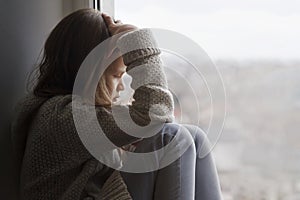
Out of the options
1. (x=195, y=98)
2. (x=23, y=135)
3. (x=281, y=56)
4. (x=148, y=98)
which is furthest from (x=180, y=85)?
(x=23, y=135)

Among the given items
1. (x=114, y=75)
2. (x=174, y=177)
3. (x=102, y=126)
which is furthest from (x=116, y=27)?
(x=174, y=177)

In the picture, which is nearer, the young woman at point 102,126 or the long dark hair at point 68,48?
the young woman at point 102,126

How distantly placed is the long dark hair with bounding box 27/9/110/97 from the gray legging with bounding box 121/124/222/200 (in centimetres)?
26

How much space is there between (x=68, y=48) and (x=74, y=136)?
239 millimetres

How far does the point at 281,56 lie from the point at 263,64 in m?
0.05

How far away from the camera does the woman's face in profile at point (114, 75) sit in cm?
126

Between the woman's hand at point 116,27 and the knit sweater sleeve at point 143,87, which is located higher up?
the woman's hand at point 116,27

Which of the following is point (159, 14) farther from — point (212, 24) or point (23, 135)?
point (23, 135)

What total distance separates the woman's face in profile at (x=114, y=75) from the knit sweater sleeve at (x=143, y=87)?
103mm

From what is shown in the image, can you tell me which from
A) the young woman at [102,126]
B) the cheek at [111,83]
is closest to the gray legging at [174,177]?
the young woman at [102,126]

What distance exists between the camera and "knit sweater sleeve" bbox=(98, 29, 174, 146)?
111 cm

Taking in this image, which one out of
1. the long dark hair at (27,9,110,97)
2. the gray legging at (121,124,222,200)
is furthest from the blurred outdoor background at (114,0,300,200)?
the long dark hair at (27,9,110,97)

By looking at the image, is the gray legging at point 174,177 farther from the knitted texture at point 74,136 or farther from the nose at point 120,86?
the nose at point 120,86

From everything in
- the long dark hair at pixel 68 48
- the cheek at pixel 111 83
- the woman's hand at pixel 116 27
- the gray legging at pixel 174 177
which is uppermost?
the woman's hand at pixel 116 27
